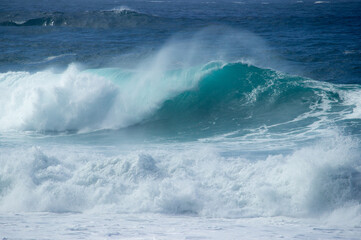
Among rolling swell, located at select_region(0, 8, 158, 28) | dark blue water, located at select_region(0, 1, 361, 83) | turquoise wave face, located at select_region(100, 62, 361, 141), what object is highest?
rolling swell, located at select_region(0, 8, 158, 28)

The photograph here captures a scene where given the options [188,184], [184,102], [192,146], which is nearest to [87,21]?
[184,102]

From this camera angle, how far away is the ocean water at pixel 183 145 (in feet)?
17.6

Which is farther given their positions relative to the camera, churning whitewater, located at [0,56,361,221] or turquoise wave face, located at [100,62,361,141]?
turquoise wave face, located at [100,62,361,141]

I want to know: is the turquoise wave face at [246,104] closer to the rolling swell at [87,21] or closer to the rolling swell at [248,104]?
the rolling swell at [248,104]

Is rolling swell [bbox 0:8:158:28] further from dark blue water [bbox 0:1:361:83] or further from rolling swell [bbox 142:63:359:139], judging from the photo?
rolling swell [bbox 142:63:359:139]

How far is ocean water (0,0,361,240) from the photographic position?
17.6 feet

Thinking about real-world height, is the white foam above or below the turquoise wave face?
below

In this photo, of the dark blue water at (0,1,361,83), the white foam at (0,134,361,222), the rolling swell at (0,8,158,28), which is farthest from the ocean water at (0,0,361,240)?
the rolling swell at (0,8,158,28)

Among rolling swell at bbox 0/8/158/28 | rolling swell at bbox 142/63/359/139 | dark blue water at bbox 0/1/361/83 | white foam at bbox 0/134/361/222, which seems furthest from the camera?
rolling swell at bbox 0/8/158/28

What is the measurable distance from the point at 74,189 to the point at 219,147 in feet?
11.0

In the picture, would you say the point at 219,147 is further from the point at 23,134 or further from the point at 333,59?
the point at 333,59

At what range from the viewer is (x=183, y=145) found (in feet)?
28.0

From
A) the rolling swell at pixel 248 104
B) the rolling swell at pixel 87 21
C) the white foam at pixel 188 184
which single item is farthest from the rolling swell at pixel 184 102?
the rolling swell at pixel 87 21

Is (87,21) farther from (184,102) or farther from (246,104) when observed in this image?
(246,104)
